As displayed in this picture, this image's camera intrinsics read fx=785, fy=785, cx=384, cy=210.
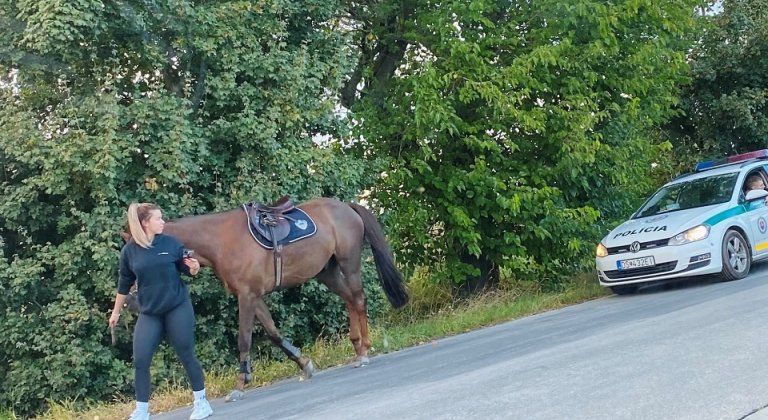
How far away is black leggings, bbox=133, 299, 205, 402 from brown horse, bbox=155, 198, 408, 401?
48.6 inches

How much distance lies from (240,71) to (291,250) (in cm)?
297

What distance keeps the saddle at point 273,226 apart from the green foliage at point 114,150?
131cm

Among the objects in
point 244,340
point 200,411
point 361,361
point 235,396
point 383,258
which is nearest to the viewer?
point 200,411

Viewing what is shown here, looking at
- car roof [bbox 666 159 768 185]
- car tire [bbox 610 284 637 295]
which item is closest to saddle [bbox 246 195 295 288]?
car tire [bbox 610 284 637 295]

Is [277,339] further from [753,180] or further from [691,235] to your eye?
[753,180]

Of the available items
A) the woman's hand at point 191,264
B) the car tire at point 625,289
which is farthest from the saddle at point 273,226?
the car tire at point 625,289

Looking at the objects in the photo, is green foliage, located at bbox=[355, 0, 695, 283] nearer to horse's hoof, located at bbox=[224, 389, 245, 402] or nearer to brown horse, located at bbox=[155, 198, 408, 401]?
brown horse, located at bbox=[155, 198, 408, 401]

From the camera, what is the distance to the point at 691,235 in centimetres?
1122

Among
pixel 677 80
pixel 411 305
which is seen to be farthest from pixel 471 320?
pixel 677 80

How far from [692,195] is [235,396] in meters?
8.31

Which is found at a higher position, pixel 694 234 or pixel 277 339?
pixel 694 234

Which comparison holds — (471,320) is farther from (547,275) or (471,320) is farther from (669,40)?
(669,40)

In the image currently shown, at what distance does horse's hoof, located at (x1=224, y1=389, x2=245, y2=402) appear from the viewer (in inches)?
305

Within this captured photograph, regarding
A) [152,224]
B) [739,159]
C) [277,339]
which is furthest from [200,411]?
[739,159]
